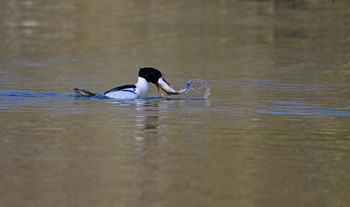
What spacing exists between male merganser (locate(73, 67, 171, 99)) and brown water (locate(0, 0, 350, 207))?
0.85ft

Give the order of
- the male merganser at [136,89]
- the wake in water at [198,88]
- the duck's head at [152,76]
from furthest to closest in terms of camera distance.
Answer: the duck's head at [152,76] → the wake in water at [198,88] → the male merganser at [136,89]

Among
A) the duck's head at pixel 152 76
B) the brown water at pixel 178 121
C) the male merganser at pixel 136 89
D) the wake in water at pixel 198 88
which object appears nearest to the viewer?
the brown water at pixel 178 121

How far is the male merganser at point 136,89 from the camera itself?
52.2 ft

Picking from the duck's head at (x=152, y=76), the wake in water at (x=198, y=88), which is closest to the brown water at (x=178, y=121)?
the wake in water at (x=198, y=88)

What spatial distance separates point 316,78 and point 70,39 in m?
12.5

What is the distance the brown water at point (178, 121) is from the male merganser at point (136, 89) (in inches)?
10.2

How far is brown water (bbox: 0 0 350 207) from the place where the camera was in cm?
850

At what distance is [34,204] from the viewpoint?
25.5 feet

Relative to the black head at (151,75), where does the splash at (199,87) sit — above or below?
below

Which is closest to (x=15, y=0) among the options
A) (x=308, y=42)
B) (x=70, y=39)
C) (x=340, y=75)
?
(x=70, y=39)

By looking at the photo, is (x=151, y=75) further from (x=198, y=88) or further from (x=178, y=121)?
(x=178, y=121)

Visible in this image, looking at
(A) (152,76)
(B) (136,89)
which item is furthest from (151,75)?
(B) (136,89)

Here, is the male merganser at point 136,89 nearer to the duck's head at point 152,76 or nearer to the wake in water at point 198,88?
the duck's head at point 152,76

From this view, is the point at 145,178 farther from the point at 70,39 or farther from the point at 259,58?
the point at 70,39
